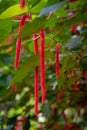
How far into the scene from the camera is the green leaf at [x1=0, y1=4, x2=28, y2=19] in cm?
A: 95

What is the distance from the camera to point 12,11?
97 cm

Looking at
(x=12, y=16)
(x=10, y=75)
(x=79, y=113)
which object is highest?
(x=12, y=16)

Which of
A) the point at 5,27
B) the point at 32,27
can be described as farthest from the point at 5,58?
the point at 32,27

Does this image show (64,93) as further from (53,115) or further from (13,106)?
(13,106)

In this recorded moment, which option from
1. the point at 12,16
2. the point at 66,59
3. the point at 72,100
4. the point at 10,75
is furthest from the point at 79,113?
the point at 12,16

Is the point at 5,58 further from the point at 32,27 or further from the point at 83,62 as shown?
the point at 32,27

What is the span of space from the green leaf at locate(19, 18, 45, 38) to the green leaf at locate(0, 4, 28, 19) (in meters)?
0.10

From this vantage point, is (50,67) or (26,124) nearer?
(50,67)

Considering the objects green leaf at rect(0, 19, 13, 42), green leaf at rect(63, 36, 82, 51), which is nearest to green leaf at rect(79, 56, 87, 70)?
green leaf at rect(63, 36, 82, 51)

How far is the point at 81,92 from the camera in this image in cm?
163

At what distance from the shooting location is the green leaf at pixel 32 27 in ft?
2.80

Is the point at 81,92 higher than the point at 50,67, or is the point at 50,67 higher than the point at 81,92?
the point at 50,67

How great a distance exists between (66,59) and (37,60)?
12cm

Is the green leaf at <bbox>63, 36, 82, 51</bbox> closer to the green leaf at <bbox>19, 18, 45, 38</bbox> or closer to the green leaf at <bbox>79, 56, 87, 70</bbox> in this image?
the green leaf at <bbox>79, 56, 87, 70</bbox>
